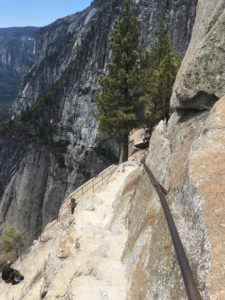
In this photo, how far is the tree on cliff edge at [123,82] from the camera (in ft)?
98.9

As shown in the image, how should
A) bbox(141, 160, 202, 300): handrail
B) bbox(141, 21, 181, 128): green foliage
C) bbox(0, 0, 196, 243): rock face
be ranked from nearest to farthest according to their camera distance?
bbox(141, 160, 202, 300): handrail, bbox(141, 21, 181, 128): green foliage, bbox(0, 0, 196, 243): rock face

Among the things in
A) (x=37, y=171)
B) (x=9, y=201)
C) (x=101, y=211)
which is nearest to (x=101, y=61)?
(x=37, y=171)

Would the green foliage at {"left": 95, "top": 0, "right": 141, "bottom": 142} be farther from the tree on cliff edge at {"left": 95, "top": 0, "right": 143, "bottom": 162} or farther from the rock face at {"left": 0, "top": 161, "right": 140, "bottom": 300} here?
the rock face at {"left": 0, "top": 161, "right": 140, "bottom": 300}

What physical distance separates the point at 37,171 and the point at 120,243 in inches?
4058

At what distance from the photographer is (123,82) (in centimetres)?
3016

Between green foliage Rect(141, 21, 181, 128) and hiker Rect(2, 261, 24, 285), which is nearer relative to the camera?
hiker Rect(2, 261, 24, 285)

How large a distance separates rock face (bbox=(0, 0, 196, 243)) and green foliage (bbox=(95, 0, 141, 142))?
208 feet

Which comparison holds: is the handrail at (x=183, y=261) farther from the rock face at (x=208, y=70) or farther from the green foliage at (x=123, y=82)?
the green foliage at (x=123, y=82)

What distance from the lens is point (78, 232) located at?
15.4m

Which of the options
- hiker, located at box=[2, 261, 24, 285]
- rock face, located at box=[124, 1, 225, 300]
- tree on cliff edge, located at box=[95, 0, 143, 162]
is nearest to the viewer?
rock face, located at box=[124, 1, 225, 300]

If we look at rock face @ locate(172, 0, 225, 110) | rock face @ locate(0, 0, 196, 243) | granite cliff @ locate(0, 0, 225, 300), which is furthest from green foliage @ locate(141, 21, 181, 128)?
rock face @ locate(0, 0, 196, 243)

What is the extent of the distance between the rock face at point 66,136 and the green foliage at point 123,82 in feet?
208

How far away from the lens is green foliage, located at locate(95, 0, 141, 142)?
3016 cm

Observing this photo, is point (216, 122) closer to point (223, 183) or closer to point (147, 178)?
point (223, 183)
